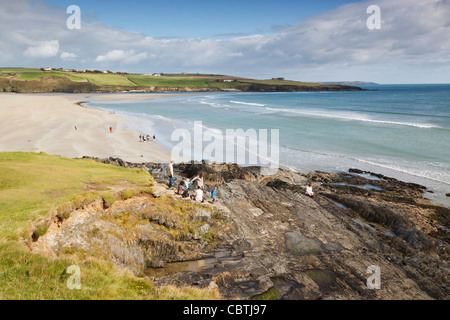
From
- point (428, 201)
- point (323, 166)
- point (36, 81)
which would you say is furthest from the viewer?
point (36, 81)

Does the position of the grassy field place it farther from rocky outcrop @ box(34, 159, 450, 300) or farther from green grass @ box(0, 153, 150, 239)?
rocky outcrop @ box(34, 159, 450, 300)

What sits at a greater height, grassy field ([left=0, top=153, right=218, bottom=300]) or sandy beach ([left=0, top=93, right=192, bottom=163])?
sandy beach ([left=0, top=93, right=192, bottom=163])

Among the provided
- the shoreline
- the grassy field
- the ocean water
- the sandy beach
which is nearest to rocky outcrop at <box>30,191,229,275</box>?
the grassy field

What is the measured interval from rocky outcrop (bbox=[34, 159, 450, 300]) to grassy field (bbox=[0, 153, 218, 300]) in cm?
107

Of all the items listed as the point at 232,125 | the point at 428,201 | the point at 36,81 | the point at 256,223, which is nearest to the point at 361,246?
the point at 256,223

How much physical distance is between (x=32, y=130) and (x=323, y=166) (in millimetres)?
53979

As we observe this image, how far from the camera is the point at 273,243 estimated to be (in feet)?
51.3

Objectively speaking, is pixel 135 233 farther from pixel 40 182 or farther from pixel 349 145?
pixel 349 145

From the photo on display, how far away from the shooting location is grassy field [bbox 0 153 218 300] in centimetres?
837

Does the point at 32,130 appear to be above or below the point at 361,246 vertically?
above

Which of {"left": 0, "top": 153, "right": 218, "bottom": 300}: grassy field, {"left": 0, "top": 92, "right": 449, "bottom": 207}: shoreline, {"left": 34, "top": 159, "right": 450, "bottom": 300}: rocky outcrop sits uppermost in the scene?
{"left": 0, "top": 92, "right": 449, "bottom": 207}: shoreline

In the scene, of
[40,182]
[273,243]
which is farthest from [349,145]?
[40,182]

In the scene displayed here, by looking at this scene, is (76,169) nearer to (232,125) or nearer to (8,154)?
(8,154)

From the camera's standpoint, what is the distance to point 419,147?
150 ft
